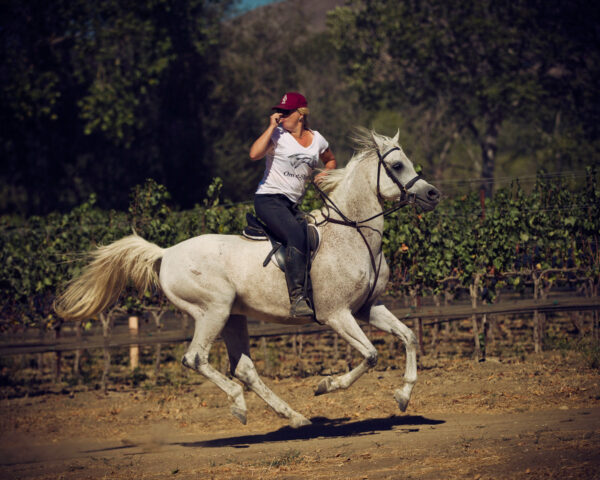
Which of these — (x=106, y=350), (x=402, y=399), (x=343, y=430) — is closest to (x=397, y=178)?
(x=402, y=399)

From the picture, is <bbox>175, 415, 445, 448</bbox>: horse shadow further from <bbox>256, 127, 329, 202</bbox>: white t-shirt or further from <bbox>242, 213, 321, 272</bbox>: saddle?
<bbox>256, 127, 329, 202</bbox>: white t-shirt

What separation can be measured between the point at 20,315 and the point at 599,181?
433 inches

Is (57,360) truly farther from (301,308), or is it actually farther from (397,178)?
(397,178)

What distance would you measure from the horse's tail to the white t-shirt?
1640mm

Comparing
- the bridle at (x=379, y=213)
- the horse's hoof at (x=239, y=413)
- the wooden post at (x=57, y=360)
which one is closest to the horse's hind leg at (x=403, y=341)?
the bridle at (x=379, y=213)

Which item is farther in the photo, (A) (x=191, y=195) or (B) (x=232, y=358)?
(A) (x=191, y=195)

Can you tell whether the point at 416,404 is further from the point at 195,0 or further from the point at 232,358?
the point at 195,0

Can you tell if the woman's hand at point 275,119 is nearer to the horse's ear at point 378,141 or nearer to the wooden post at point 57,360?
the horse's ear at point 378,141

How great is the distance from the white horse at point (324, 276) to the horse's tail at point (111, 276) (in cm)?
2

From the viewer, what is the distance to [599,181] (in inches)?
503

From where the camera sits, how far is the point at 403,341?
7520 millimetres

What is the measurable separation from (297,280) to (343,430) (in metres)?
2.26

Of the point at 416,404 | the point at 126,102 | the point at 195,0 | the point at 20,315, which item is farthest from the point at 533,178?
the point at 195,0

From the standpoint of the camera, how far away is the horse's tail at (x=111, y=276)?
8391 mm
